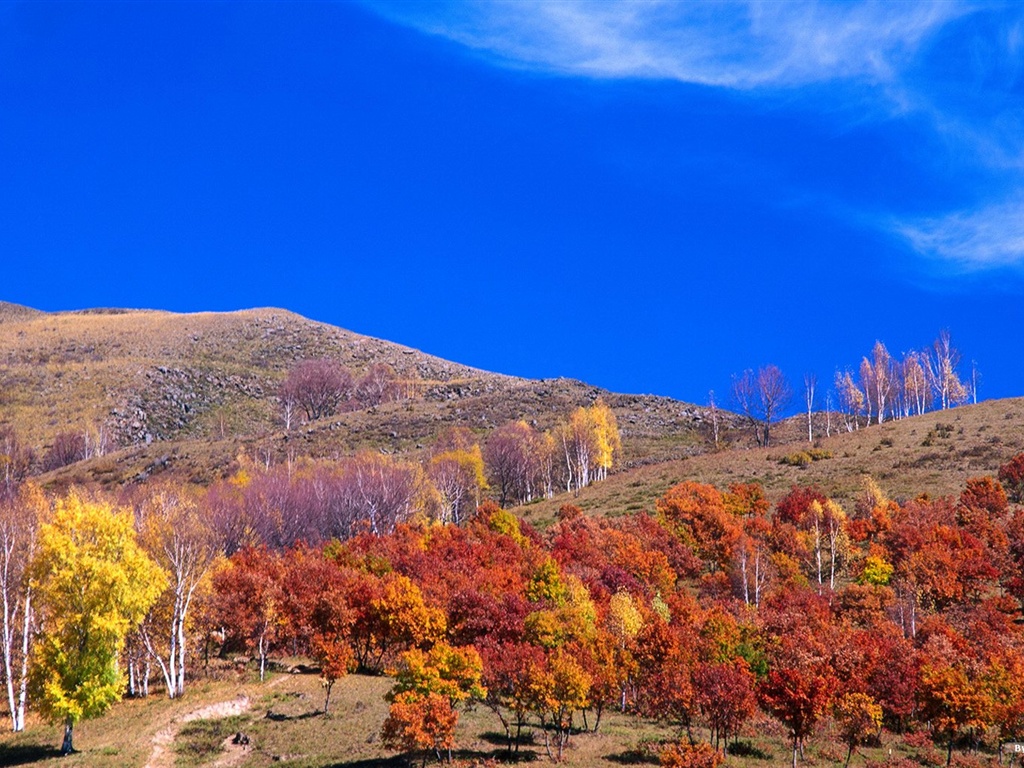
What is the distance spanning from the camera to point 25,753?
37.2m

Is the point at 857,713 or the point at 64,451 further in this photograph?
the point at 64,451

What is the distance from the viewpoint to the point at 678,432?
158 metres

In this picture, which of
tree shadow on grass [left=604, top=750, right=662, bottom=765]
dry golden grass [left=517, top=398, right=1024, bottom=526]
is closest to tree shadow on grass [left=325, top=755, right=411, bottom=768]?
tree shadow on grass [left=604, top=750, right=662, bottom=765]

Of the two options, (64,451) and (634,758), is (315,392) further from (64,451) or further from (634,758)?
(634,758)

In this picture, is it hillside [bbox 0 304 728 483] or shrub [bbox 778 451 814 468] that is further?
hillside [bbox 0 304 728 483]

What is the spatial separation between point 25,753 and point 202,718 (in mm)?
7742

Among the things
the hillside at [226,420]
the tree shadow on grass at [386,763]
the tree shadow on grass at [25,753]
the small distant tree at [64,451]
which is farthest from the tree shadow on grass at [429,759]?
the small distant tree at [64,451]

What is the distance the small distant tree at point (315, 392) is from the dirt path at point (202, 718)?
145m

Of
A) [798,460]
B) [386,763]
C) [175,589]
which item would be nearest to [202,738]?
[386,763]

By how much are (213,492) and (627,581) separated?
5288 centimetres

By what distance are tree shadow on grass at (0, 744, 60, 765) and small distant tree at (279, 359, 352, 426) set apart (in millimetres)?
147850

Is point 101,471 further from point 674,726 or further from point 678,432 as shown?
point 674,726

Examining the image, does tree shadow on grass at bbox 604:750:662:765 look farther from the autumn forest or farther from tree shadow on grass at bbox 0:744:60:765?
tree shadow on grass at bbox 0:744:60:765

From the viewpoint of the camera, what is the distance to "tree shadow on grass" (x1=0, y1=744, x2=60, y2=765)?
36.3 metres
